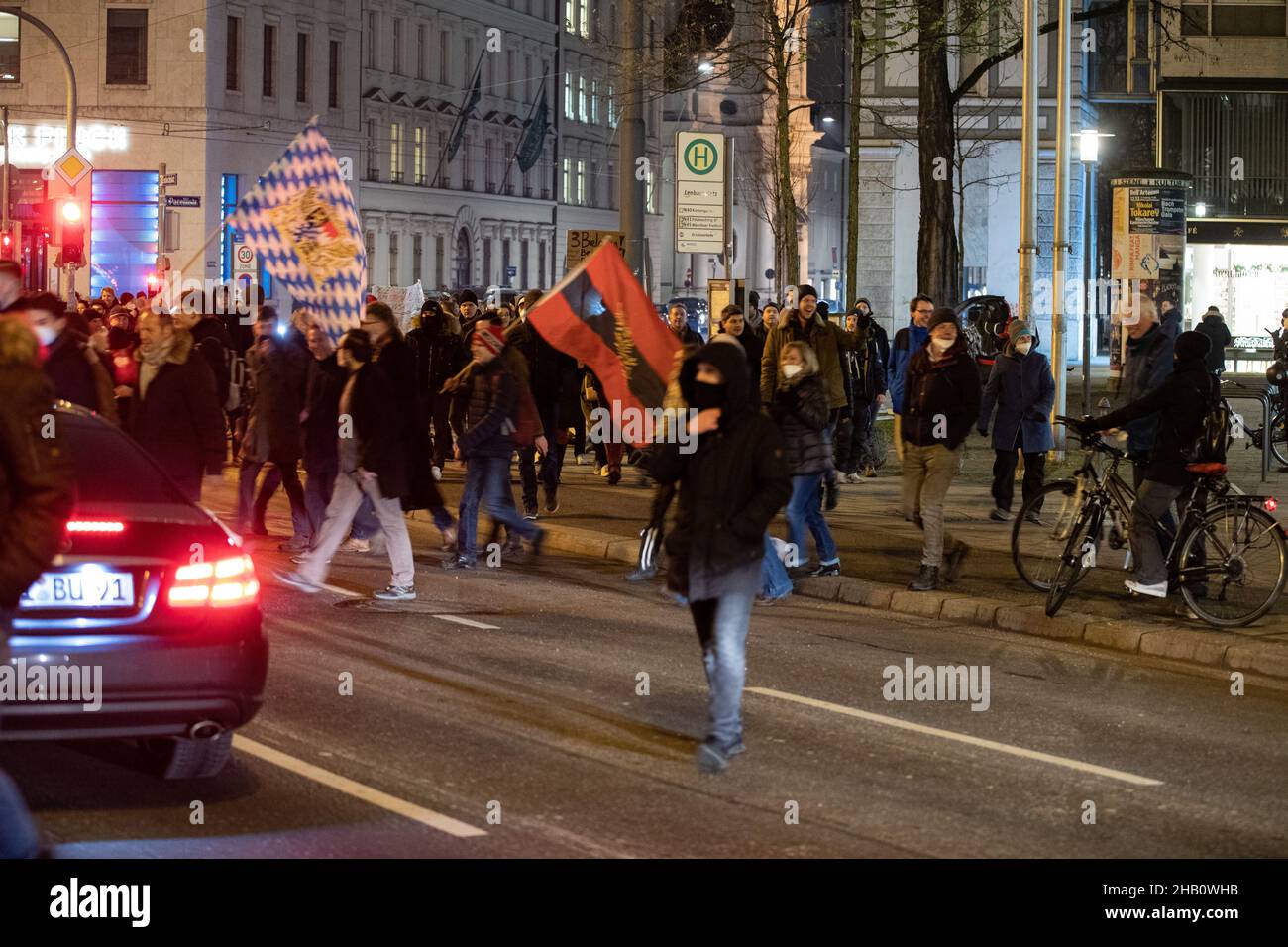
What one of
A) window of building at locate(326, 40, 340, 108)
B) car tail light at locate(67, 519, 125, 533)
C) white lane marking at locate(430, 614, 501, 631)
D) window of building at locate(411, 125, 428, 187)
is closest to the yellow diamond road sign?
white lane marking at locate(430, 614, 501, 631)

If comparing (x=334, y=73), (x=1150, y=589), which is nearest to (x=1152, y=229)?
(x=1150, y=589)

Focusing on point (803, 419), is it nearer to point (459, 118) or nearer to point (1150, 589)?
point (1150, 589)

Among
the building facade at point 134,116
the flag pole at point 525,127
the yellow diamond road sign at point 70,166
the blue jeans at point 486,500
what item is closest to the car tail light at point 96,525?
the blue jeans at point 486,500

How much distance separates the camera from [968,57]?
4822 cm

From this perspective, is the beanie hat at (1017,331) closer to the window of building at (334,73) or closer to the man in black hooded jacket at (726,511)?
the man in black hooded jacket at (726,511)

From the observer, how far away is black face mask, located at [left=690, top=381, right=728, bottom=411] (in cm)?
860

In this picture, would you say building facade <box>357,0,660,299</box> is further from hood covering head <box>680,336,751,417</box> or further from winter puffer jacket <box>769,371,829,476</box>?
hood covering head <box>680,336,751,417</box>

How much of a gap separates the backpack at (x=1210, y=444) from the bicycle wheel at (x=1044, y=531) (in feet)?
2.75

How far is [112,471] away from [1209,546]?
7.37 metres

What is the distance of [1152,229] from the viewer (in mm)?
30844

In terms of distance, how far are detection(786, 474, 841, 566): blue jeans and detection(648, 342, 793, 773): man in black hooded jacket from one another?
518 centimetres

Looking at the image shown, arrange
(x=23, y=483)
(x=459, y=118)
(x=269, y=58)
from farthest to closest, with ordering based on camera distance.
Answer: (x=459, y=118) < (x=269, y=58) < (x=23, y=483)

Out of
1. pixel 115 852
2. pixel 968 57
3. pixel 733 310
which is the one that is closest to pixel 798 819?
pixel 115 852
